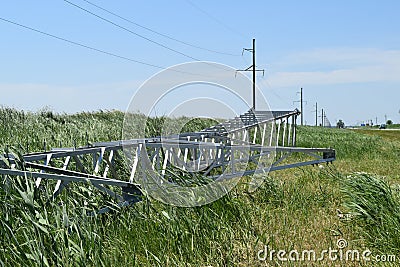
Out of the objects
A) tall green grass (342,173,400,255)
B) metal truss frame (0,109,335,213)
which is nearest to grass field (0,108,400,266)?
tall green grass (342,173,400,255)

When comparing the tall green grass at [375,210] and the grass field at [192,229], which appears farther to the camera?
the tall green grass at [375,210]

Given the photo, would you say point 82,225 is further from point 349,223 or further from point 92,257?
point 349,223

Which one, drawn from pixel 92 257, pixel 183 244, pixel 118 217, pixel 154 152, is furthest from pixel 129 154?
pixel 92 257

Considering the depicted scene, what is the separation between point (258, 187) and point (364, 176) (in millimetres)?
1709

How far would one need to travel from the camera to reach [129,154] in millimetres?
7059
